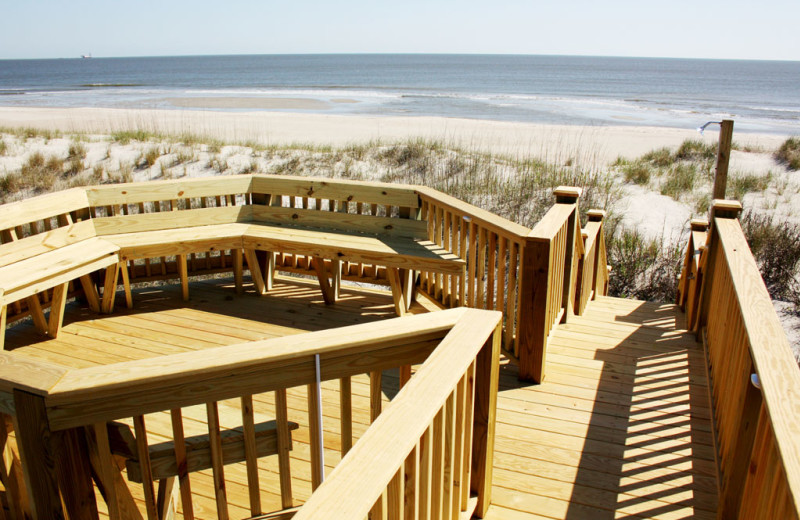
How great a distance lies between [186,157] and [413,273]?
959 cm

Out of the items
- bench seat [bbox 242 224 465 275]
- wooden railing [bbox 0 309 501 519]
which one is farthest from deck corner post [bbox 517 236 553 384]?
wooden railing [bbox 0 309 501 519]

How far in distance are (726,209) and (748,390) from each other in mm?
1964

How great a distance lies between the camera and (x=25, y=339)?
4738 mm

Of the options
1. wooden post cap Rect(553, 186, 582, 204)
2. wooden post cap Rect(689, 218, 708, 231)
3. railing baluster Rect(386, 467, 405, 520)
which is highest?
wooden post cap Rect(553, 186, 582, 204)

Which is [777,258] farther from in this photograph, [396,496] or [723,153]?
[396,496]

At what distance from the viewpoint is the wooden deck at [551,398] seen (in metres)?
2.95

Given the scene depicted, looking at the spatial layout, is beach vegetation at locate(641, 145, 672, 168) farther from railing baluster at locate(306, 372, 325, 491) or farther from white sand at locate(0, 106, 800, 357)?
railing baluster at locate(306, 372, 325, 491)

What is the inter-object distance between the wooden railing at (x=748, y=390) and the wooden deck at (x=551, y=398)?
240 millimetres

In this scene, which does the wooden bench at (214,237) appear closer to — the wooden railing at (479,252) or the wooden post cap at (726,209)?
the wooden railing at (479,252)

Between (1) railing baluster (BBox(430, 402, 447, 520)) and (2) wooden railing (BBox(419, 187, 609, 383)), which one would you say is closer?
(1) railing baluster (BBox(430, 402, 447, 520))

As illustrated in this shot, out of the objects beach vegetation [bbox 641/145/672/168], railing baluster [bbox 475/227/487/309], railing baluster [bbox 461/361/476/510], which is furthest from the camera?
beach vegetation [bbox 641/145/672/168]

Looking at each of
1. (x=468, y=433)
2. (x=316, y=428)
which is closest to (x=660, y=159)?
(x=468, y=433)

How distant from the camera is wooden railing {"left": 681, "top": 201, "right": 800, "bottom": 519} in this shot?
1751 mm

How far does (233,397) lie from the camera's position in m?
1.85
